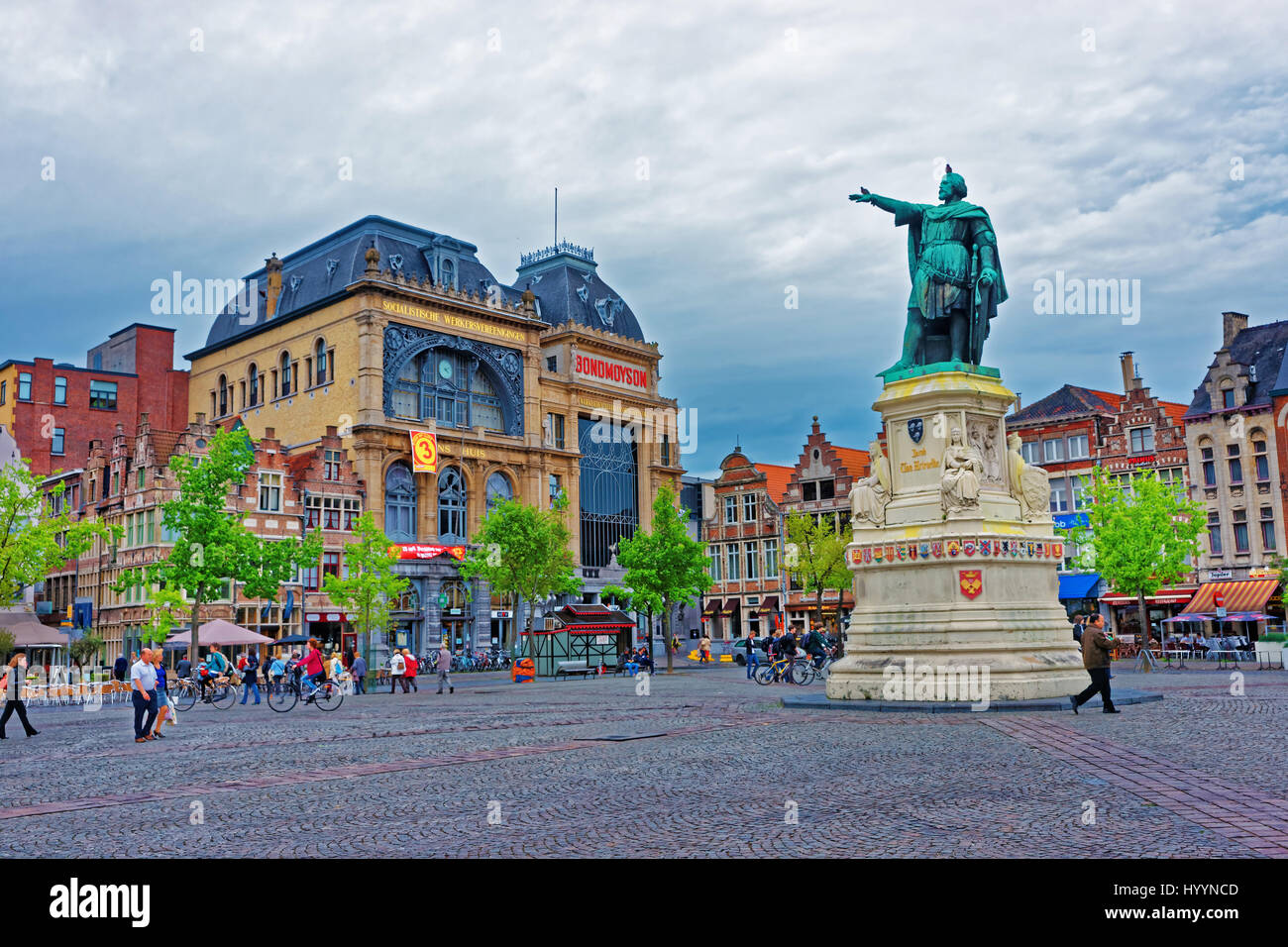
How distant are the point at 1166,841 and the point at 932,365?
44.1 feet

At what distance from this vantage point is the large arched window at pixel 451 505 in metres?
64.0

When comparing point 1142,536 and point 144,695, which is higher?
point 1142,536

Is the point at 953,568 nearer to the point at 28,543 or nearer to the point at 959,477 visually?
the point at 959,477

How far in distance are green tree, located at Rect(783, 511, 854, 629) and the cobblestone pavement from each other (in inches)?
1732

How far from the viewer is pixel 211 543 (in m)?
41.4

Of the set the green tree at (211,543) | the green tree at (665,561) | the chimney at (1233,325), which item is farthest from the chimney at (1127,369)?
the green tree at (211,543)

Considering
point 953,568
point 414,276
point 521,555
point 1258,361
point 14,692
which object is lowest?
point 14,692

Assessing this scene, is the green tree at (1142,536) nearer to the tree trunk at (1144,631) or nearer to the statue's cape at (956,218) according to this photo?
the tree trunk at (1144,631)

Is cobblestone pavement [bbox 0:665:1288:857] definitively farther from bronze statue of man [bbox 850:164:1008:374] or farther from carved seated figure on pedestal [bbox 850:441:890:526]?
bronze statue of man [bbox 850:164:1008:374]

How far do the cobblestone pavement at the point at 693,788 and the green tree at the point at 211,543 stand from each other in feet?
73.0

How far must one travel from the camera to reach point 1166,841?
7332 mm

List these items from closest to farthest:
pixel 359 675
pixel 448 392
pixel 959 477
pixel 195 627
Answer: pixel 959 477 < pixel 195 627 < pixel 359 675 < pixel 448 392

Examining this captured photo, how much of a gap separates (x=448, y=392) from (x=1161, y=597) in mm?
39490
